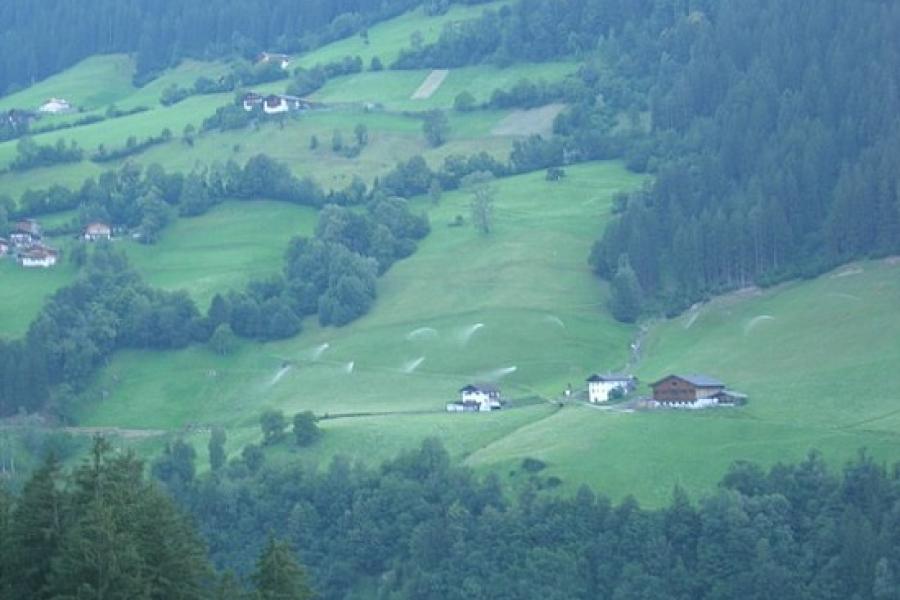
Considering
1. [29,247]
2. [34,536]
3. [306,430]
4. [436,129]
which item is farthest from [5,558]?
[436,129]

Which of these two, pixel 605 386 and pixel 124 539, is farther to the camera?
pixel 605 386

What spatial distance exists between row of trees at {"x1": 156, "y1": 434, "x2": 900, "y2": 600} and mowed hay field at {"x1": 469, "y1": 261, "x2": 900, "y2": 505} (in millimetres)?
→ 2234

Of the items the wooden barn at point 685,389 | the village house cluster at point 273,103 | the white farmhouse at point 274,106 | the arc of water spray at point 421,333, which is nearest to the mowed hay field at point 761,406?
the wooden barn at point 685,389

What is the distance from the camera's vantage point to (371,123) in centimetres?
14588

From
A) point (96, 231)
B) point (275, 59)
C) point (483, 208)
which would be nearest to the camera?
point (483, 208)

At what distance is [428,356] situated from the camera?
105062 mm

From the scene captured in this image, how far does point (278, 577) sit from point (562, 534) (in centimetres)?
4278

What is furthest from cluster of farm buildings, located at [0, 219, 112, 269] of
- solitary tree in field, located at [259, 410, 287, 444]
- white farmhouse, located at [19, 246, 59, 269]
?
solitary tree in field, located at [259, 410, 287, 444]

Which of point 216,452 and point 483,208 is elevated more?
point 483,208

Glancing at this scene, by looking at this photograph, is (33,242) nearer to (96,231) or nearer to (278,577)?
(96,231)

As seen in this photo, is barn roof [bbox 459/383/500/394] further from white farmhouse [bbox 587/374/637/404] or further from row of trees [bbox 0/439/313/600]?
row of trees [bbox 0/439/313/600]

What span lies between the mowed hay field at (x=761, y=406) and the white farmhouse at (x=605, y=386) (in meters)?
1.58

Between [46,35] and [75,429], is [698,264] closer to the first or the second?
[75,429]

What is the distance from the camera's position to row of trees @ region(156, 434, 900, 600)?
77.2 metres
